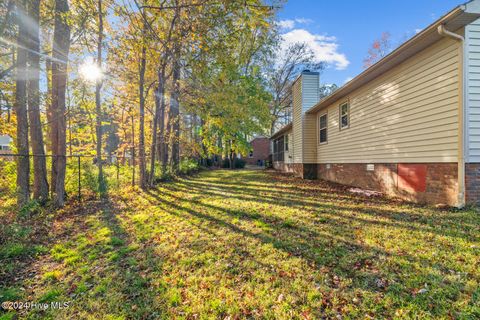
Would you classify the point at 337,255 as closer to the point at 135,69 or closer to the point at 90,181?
the point at 90,181

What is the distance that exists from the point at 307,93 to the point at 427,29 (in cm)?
741

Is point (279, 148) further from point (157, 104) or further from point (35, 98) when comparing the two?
point (35, 98)

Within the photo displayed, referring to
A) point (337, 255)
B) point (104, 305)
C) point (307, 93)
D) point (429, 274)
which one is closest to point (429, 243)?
point (429, 274)

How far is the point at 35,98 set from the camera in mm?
5996

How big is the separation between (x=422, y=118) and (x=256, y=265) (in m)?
5.39

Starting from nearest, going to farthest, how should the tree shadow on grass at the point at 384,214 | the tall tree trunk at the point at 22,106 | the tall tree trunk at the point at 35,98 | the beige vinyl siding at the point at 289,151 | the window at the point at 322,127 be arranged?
the tree shadow on grass at the point at 384,214 → the tall tree trunk at the point at 22,106 → the tall tree trunk at the point at 35,98 → the window at the point at 322,127 → the beige vinyl siding at the point at 289,151

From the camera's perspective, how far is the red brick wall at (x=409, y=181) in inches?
188

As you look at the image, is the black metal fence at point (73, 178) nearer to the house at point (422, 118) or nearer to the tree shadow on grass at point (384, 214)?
the tree shadow on grass at point (384, 214)

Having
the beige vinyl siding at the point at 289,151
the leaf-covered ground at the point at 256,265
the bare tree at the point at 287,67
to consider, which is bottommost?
the leaf-covered ground at the point at 256,265

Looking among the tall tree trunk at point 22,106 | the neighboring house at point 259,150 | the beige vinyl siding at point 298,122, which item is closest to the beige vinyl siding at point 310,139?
the beige vinyl siding at point 298,122

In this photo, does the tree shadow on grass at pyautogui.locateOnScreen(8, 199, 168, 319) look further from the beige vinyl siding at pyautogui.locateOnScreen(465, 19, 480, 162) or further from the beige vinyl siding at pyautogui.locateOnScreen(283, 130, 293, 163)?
the beige vinyl siding at pyautogui.locateOnScreen(283, 130, 293, 163)

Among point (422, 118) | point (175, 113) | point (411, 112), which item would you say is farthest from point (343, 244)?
point (175, 113)

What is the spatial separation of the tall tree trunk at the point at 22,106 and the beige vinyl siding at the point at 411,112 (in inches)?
366

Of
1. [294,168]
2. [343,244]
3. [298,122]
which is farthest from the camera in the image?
[294,168]
